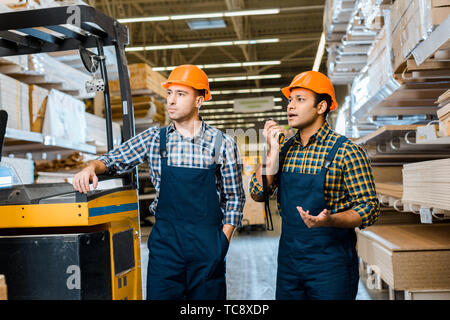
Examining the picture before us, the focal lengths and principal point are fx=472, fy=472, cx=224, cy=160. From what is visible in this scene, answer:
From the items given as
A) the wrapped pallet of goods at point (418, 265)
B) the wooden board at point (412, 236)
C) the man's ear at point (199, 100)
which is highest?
the man's ear at point (199, 100)

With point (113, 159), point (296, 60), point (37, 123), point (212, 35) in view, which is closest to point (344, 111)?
point (37, 123)

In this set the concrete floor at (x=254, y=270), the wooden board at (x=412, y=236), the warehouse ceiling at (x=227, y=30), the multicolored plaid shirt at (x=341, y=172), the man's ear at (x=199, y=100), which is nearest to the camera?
the multicolored plaid shirt at (x=341, y=172)

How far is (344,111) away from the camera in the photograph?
6461mm

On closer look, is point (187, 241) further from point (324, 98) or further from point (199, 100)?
point (324, 98)

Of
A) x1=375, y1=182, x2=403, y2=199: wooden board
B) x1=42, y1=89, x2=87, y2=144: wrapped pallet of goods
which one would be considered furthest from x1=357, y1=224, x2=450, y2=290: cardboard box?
x1=42, y1=89, x2=87, y2=144: wrapped pallet of goods

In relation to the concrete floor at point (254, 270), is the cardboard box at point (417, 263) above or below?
above

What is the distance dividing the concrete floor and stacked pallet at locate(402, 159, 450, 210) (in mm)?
1779

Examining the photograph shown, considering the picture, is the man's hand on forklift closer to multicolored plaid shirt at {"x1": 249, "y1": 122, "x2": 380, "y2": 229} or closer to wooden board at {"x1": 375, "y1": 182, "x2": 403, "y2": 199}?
multicolored plaid shirt at {"x1": 249, "y1": 122, "x2": 380, "y2": 229}

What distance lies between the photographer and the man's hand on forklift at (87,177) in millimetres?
2259

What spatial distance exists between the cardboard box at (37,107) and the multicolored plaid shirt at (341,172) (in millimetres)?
2914

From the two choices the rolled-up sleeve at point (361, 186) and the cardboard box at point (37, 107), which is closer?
the rolled-up sleeve at point (361, 186)

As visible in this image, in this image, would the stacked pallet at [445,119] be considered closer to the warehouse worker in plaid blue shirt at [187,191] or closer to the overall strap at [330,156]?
the overall strap at [330,156]

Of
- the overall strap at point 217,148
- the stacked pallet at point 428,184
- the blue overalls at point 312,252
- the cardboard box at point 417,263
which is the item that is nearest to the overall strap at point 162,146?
the overall strap at point 217,148
